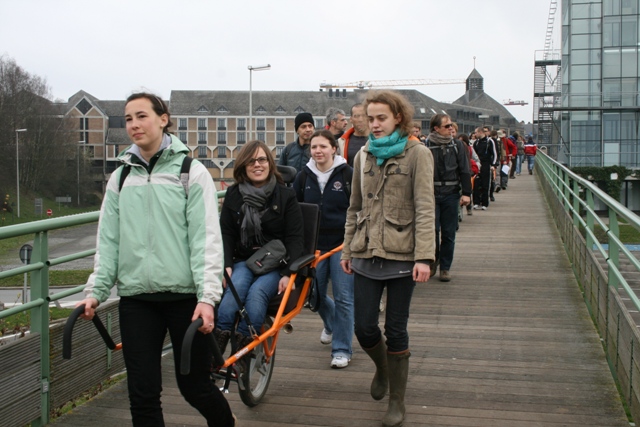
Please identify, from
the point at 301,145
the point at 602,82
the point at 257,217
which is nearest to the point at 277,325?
the point at 257,217

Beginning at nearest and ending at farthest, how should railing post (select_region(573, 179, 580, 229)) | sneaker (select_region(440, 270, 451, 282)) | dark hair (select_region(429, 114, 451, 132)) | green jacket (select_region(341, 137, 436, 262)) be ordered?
green jacket (select_region(341, 137, 436, 262)), dark hair (select_region(429, 114, 451, 132)), sneaker (select_region(440, 270, 451, 282)), railing post (select_region(573, 179, 580, 229))

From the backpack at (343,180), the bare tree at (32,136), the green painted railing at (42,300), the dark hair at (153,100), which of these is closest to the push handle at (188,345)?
the dark hair at (153,100)

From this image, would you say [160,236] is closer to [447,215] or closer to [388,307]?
[388,307]

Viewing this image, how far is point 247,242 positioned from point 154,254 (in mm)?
1453

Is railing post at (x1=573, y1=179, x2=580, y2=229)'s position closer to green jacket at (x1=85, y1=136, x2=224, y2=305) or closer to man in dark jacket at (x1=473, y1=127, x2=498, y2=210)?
man in dark jacket at (x1=473, y1=127, x2=498, y2=210)

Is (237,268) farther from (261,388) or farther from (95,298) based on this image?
(95,298)

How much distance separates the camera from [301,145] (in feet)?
27.5

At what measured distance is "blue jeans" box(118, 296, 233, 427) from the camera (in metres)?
3.85

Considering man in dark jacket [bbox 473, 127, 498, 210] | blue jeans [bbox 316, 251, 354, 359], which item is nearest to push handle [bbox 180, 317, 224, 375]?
blue jeans [bbox 316, 251, 354, 359]

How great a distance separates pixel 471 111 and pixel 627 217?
496 ft

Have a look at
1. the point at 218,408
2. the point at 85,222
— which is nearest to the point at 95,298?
the point at 218,408

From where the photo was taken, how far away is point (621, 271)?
20.9 ft

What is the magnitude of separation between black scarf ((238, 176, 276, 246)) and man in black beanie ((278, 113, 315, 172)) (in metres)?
2.93

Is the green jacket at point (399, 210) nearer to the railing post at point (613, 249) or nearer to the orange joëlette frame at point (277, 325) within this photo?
the orange joëlette frame at point (277, 325)
